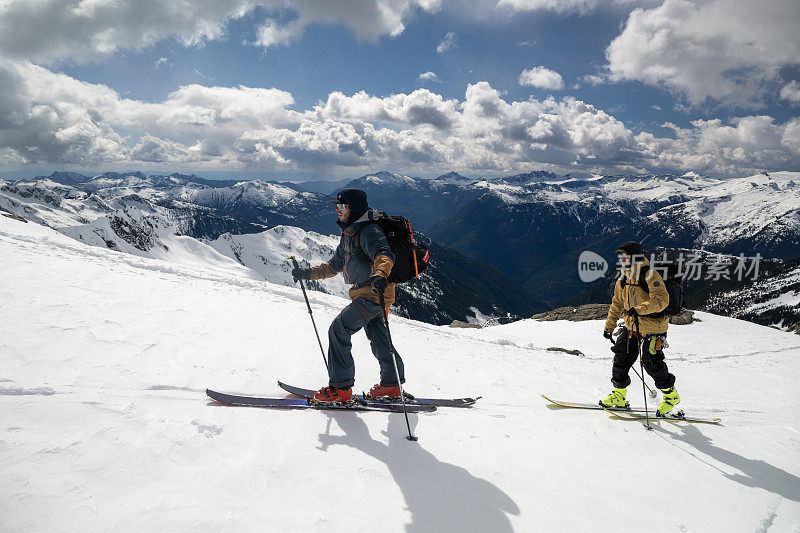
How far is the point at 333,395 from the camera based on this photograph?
588cm

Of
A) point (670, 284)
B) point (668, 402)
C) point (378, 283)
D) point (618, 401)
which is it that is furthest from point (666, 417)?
point (378, 283)

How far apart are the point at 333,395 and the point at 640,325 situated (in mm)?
6500

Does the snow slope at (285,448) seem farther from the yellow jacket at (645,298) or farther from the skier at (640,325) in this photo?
the yellow jacket at (645,298)

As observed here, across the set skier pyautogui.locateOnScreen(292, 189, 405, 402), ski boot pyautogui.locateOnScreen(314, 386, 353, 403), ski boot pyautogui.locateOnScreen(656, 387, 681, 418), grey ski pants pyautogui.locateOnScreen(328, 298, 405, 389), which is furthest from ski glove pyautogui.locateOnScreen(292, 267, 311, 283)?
ski boot pyautogui.locateOnScreen(656, 387, 681, 418)

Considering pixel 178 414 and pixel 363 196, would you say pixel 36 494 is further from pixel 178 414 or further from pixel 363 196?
pixel 363 196

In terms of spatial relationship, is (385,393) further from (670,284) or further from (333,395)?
(670,284)

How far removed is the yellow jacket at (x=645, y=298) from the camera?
734 cm

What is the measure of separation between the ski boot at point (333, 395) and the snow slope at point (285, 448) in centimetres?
36

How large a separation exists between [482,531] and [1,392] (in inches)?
228

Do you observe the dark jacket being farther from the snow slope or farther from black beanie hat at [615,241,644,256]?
black beanie hat at [615,241,644,256]

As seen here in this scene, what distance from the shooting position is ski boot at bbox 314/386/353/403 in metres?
5.85

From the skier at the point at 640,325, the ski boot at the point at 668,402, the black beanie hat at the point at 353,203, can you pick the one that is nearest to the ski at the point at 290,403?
the black beanie hat at the point at 353,203

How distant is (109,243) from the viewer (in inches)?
3135

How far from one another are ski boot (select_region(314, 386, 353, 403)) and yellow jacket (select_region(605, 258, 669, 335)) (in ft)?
20.2
